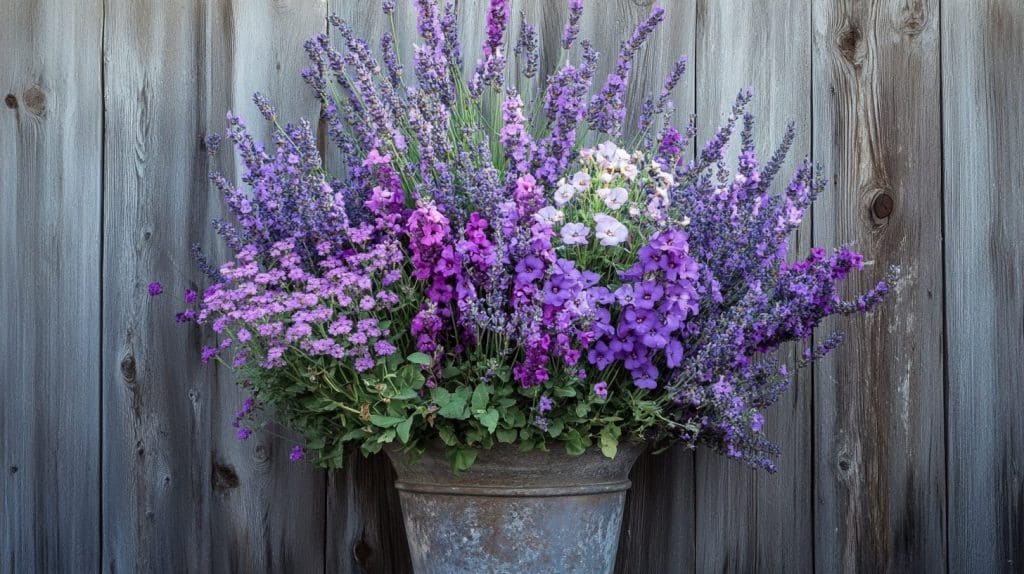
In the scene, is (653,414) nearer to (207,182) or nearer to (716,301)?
(716,301)

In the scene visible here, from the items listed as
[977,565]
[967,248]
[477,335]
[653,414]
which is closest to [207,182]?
[477,335]

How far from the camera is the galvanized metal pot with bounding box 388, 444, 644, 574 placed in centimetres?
175

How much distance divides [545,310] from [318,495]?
0.82 m

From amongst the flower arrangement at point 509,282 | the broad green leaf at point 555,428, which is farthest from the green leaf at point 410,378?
the broad green leaf at point 555,428

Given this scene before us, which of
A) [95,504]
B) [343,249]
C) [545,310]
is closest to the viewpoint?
[545,310]

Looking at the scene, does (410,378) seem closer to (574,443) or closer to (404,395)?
(404,395)

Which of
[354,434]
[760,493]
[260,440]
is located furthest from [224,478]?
[760,493]

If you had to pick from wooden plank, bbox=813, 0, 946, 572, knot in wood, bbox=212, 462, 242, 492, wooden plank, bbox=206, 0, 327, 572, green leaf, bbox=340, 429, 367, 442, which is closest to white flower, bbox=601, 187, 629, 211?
green leaf, bbox=340, 429, 367, 442

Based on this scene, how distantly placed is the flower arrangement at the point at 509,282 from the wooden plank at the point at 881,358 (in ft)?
1.07

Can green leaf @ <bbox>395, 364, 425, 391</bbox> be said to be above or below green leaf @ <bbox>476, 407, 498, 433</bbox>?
above

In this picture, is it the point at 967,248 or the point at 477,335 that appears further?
the point at 967,248

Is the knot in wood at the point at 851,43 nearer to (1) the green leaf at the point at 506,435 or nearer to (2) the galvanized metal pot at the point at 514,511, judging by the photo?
(2) the galvanized metal pot at the point at 514,511

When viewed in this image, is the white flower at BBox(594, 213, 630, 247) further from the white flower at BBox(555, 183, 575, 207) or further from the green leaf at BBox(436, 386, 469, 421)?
the green leaf at BBox(436, 386, 469, 421)

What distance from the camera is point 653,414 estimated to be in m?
1.73
